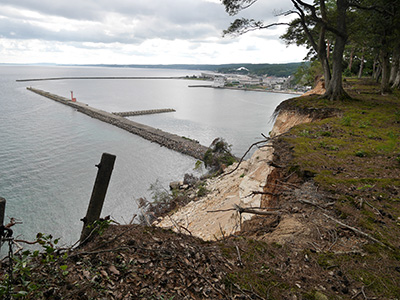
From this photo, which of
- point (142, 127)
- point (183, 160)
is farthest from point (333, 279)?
point (142, 127)

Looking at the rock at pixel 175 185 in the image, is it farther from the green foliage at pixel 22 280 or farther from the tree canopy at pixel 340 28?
the green foliage at pixel 22 280

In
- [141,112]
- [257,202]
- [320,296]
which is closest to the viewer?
[320,296]

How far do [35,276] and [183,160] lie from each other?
21.0 meters

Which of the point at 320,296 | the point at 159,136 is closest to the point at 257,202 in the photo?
the point at 320,296

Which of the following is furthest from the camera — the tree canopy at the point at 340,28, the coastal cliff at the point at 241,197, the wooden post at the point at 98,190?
the tree canopy at the point at 340,28

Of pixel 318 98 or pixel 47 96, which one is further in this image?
pixel 47 96

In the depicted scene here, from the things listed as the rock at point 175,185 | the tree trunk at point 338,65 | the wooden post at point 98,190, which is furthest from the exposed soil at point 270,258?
the rock at point 175,185

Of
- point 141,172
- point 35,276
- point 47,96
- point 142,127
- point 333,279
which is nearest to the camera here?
point 35,276

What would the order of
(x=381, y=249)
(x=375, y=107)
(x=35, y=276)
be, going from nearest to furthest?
(x=35, y=276)
(x=381, y=249)
(x=375, y=107)

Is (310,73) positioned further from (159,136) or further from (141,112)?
(141,112)

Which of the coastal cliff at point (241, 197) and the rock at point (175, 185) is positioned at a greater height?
the coastal cliff at point (241, 197)

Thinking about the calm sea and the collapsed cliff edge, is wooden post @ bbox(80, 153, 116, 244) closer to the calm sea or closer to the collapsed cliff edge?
the calm sea

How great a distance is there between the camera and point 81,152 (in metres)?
22.8

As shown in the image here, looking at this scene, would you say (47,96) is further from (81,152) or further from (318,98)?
(318,98)
